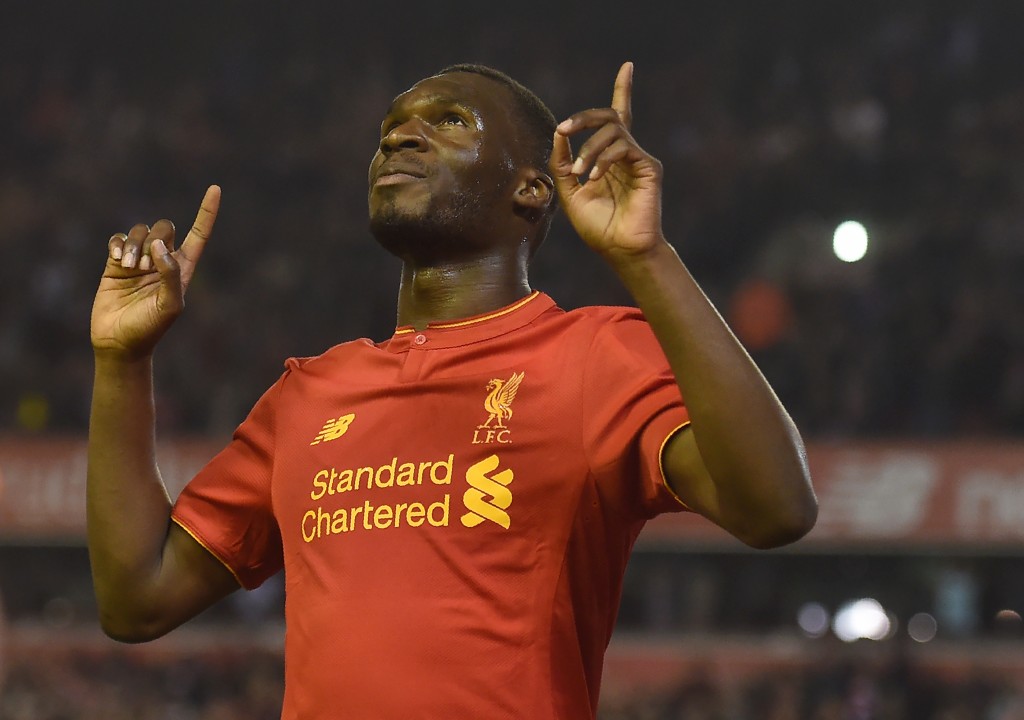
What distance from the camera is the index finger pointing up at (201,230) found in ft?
8.75

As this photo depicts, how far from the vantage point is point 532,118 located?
9.09 ft

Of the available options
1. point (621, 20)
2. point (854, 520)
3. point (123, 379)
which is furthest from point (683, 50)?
point (123, 379)

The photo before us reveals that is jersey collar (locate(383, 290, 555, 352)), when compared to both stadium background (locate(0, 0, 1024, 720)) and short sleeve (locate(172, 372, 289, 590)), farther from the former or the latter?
stadium background (locate(0, 0, 1024, 720))

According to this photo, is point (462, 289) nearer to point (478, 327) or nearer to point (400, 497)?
point (478, 327)

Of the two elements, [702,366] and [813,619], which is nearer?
[702,366]

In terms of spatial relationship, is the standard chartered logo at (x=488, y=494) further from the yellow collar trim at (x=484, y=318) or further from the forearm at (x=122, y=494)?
the forearm at (x=122, y=494)

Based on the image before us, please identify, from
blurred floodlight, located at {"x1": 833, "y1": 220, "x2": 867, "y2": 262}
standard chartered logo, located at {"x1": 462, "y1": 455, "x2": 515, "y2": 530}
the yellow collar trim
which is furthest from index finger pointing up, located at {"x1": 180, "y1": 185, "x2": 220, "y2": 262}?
blurred floodlight, located at {"x1": 833, "y1": 220, "x2": 867, "y2": 262}

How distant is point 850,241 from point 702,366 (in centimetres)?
932

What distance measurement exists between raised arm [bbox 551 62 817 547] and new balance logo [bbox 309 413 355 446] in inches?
23.7

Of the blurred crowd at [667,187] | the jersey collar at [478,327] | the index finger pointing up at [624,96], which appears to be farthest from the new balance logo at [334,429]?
the blurred crowd at [667,187]

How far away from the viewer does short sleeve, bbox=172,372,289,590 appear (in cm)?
269

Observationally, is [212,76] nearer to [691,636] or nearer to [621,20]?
[621,20]

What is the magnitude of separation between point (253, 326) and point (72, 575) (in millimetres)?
2145

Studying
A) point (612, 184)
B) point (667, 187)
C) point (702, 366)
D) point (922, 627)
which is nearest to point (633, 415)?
point (702, 366)
